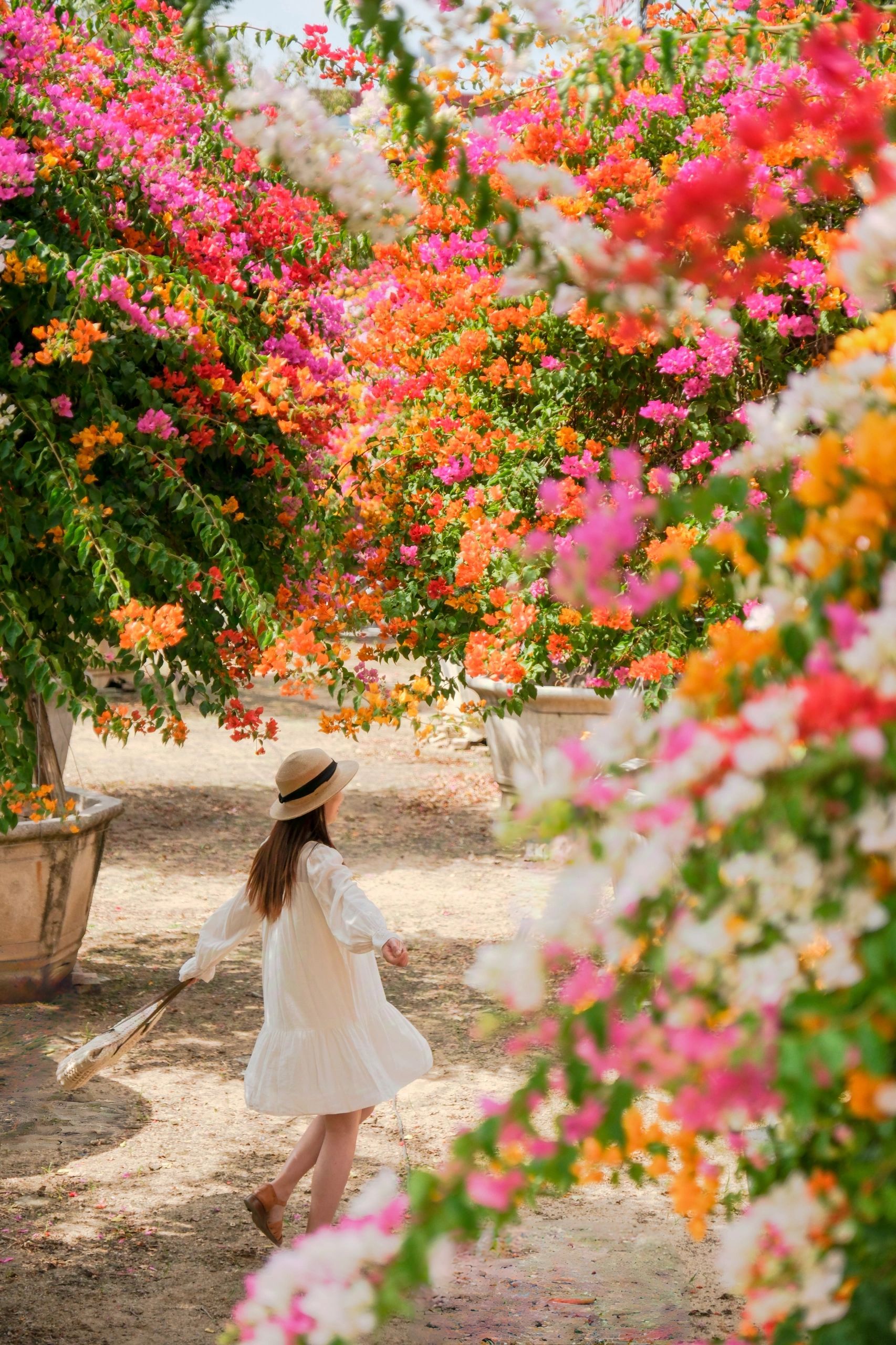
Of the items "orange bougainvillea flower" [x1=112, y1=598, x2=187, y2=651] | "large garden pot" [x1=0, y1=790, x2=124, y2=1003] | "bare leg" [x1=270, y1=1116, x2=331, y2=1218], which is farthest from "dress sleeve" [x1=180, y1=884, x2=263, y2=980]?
"large garden pot" [x1=0, y1=790, x2=124, y2=1003]

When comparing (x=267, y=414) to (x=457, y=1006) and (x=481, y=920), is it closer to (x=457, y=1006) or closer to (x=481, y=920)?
(x=457, y=1006)

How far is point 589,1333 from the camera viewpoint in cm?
275

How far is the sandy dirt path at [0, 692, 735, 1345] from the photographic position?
285 centimetres

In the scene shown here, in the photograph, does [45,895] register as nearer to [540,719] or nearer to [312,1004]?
[312,1004]

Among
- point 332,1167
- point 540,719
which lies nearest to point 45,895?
point 332,1167

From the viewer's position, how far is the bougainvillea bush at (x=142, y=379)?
3598mm

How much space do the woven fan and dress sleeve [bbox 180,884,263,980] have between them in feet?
0.28

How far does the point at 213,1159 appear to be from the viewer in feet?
12.2

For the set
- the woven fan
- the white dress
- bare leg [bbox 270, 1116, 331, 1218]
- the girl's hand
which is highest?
the girl's hand

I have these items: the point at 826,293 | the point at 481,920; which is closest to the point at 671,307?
the point at 826,293

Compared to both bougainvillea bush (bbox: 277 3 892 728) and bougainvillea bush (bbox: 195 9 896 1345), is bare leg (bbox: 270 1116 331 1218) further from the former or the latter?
bougainvillea bush (bbox: 195 9 896 1345)

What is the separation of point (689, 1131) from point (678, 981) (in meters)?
0.15

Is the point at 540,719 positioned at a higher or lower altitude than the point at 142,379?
lower

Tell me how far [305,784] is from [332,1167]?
896 mm
